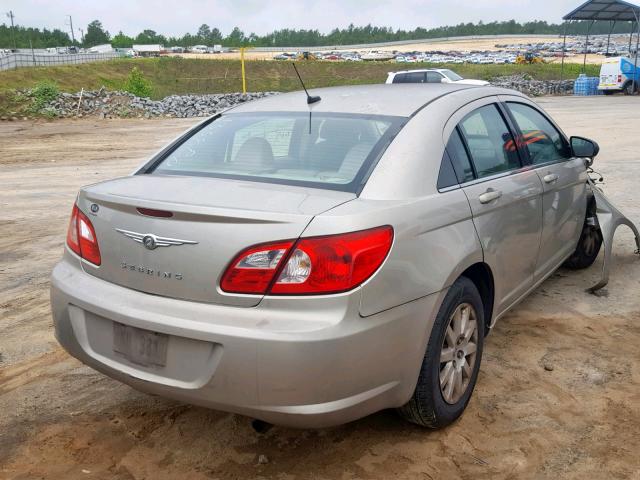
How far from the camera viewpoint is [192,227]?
2559 millimetres

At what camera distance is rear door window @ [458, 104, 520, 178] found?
3492mm

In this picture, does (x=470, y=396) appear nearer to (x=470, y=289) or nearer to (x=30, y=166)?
(x=470, y=289)

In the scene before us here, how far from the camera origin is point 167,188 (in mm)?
2883

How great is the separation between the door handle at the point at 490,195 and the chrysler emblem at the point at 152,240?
1.55 metres

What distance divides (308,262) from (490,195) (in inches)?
53.6

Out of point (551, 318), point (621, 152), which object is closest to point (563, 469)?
point (551, 318)

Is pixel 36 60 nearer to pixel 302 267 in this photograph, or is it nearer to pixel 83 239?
pixel 83 239

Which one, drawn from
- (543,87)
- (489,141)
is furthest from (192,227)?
(543,87)

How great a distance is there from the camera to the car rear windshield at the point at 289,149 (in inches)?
117

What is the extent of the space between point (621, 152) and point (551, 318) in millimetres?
10335

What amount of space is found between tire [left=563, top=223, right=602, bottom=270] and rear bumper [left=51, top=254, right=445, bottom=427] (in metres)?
3.31

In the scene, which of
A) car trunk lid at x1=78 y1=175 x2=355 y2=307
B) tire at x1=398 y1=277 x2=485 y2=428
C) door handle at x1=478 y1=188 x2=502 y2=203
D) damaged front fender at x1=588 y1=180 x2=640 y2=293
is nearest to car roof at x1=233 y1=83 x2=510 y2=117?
door handle at x1=478 y1=188 x2=502 y2=203

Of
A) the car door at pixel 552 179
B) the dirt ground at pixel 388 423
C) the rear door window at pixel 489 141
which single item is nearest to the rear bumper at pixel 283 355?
the dirt ground at pixel 388 423

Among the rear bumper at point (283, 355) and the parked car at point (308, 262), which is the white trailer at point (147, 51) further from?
the rear bumper at point (283, 355)
